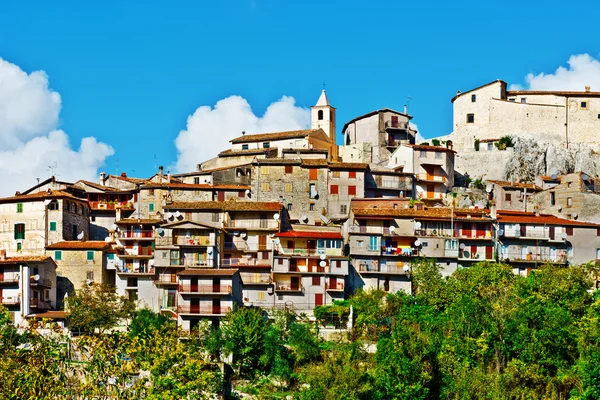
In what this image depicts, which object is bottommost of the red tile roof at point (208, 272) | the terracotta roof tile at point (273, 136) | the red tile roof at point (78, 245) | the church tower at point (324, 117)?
the red tile roof at point (208, 272)

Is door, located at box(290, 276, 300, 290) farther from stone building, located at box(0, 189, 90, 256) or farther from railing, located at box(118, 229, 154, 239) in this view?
stone building, located at box(0, 189, 90, 256)

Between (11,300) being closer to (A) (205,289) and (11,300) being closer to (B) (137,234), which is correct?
(B) (137,234)

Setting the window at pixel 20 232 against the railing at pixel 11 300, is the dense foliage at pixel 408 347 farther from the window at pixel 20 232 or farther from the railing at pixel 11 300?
the window at pixel 20 232

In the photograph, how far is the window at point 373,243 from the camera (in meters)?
69.9

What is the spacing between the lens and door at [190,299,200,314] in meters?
62.6

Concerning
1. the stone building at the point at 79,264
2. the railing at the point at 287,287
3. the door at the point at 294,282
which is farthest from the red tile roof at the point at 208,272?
the stone building at the point at 79,264

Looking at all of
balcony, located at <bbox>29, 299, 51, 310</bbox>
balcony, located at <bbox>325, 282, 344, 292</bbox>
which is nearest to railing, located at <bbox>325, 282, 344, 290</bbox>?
balcony, located at <bbox>325, 282, 344, 292</bbox>

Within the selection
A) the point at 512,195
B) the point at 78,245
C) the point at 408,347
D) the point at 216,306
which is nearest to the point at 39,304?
the point at 78,245

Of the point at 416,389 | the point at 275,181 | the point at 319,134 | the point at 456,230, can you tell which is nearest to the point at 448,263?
the point at 456,230

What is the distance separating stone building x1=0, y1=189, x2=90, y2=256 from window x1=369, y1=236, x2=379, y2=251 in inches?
873

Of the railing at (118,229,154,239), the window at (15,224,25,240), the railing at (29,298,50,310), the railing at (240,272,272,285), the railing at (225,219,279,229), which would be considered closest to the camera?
the railing at (29,298,50,310)

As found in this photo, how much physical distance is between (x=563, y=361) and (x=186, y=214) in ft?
100.0

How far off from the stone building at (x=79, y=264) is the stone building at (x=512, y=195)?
33.2 m

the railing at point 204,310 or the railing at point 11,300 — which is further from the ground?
the railing at point 11,300
